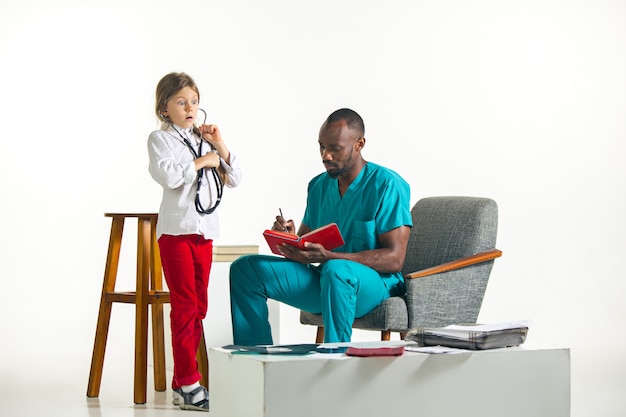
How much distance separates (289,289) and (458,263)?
648mm

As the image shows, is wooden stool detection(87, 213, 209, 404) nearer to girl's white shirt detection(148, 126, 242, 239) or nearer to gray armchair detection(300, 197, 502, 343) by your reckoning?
girl's white shirt detection(148, 126, 242, 239)

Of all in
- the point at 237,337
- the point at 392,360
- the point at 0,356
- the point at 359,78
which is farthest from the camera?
the point at 359,78

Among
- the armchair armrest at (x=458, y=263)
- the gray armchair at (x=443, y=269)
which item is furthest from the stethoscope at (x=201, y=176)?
the armchair armrest at (x=458, y=263)

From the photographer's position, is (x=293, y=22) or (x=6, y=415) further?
(x=293, y=22)

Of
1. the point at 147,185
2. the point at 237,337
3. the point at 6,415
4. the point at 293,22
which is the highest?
the point at 293,22

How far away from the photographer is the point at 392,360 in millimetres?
→ 2400

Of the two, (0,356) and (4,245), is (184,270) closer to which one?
(0,356)

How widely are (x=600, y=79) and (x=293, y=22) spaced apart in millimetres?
2076

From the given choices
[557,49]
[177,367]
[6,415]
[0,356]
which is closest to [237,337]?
[177,367]

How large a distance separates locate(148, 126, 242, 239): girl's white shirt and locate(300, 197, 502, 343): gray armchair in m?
0.59

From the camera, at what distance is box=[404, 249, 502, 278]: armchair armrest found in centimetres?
356

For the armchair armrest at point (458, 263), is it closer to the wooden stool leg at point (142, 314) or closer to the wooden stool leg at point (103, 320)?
the wooden stool leg at point (142, 314)

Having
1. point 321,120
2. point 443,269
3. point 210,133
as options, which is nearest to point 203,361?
point 210,133

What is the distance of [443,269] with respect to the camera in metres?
3.59
